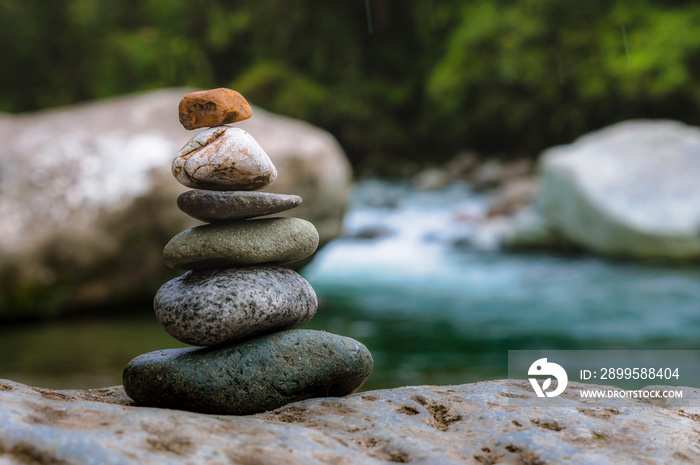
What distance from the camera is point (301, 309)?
8.08ft

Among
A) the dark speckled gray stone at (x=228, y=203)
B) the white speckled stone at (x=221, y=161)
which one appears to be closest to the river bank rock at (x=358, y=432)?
the dark speckled gray stone at (x=228, y=203)

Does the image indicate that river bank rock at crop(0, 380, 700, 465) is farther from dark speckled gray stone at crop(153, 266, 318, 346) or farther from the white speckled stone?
the white speckled stone

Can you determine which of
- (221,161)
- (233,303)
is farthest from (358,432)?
(221,161)

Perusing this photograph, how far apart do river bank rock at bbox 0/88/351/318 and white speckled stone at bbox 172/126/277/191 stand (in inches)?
121

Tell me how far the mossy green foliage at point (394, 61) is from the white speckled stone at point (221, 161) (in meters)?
13.1

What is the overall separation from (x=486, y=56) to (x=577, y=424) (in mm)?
15239

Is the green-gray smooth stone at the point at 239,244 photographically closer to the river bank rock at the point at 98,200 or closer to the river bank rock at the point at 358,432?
the river bank rock at the point at 358,432

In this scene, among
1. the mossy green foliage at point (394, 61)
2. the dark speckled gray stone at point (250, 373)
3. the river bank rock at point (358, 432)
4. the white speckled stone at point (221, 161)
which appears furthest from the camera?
the mossy green foliage at point (394, 61)

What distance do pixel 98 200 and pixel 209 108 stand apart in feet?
11.2

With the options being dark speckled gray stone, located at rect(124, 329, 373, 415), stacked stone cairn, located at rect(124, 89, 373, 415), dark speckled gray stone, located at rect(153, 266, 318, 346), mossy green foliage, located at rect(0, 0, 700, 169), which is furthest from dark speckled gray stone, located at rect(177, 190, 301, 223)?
mossy green foliage, located at rect(0, 0, 700, 169)

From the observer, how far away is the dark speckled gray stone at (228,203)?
2332 millimetres

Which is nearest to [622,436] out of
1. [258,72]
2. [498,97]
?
[498,97]

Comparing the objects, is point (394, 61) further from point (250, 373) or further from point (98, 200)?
point (250, 373)

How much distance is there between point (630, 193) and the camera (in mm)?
8133
